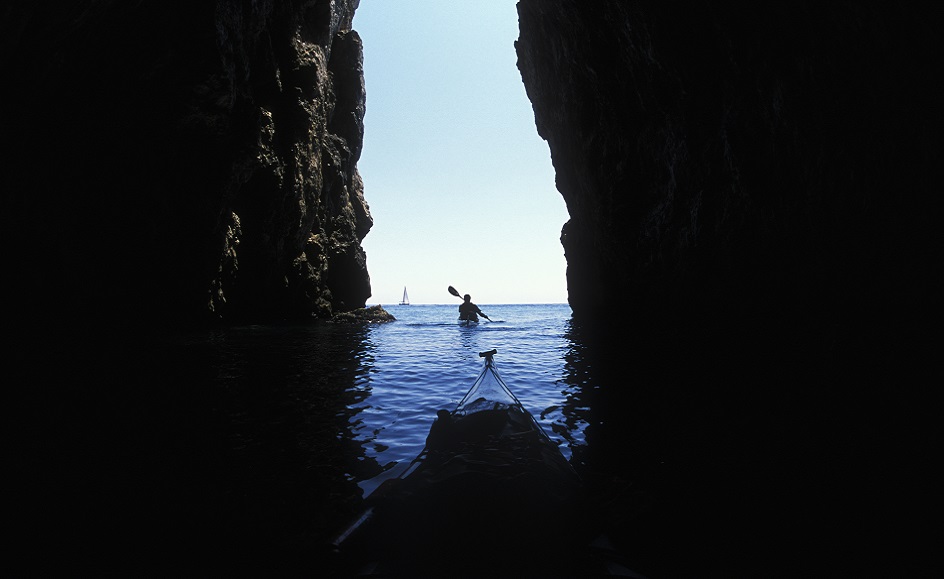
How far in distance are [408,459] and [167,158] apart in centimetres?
1913

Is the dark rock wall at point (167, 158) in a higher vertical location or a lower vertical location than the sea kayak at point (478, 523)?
higher

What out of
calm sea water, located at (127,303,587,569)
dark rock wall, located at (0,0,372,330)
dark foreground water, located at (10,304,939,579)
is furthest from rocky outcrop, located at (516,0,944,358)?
dark rock wall, located at (0,0,372,330)

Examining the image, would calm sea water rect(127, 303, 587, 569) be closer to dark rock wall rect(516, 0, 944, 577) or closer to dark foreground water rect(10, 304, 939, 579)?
dark foreground water rect(10, 304, 939, 579)

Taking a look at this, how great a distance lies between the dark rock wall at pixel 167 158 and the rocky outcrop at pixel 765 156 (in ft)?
48.1

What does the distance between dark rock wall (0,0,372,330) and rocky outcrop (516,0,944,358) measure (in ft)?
48.1

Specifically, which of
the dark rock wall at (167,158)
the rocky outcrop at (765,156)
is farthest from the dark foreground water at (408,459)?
the dark rock wall at (167,158)

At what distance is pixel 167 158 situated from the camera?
58.6 feet

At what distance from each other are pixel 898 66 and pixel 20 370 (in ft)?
59.7

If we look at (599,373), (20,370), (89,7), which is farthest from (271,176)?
(599,373)

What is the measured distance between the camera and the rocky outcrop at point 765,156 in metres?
7.59

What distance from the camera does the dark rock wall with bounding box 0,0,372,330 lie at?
12.6 meters

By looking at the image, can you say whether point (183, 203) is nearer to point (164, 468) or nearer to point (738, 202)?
point (164, 468)

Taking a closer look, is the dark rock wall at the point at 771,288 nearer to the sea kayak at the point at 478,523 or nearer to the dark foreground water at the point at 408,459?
the dark foreground water at the point at 408,459

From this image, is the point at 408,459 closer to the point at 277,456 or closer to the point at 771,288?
the point at 277,456
